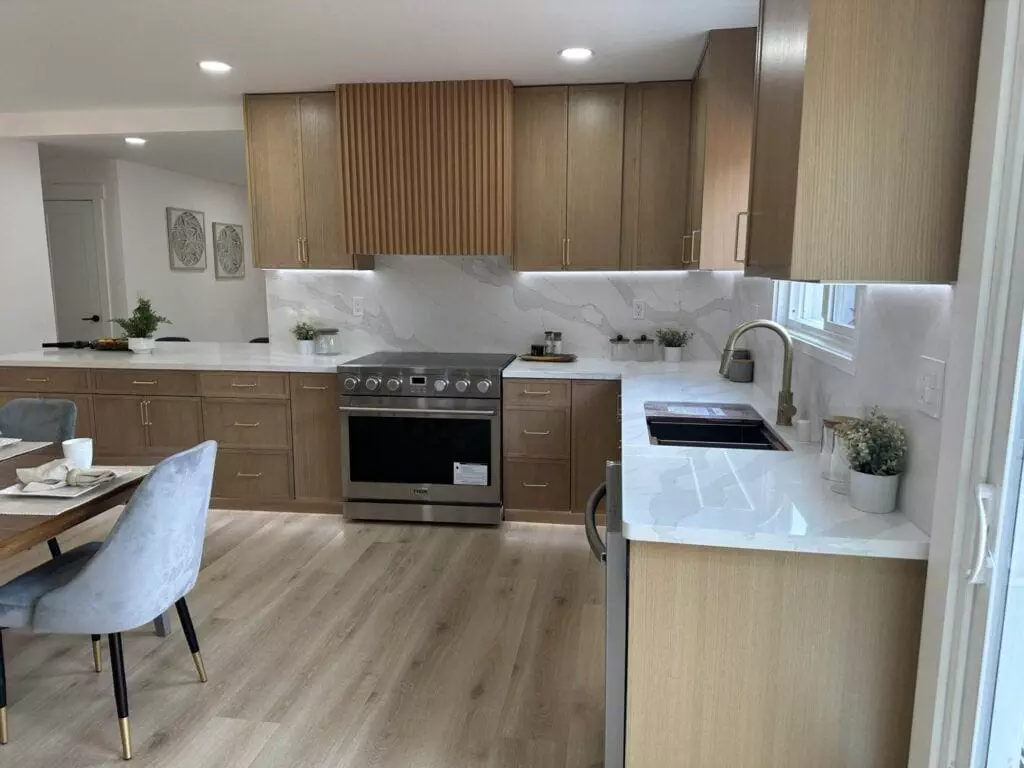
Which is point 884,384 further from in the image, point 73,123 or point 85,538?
point 73,123

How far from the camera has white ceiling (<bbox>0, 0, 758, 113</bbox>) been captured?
8.54 feet

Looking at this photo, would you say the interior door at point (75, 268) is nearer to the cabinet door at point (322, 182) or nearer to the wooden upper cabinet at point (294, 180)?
the wooden upper cabinet at point (294, 180)

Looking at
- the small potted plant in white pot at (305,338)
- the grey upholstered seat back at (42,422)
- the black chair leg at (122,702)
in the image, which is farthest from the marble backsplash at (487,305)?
the black chair leg at (122,702)

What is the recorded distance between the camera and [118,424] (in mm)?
4051

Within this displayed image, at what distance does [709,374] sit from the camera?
12.1ft

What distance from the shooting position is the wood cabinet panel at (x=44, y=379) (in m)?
4.03

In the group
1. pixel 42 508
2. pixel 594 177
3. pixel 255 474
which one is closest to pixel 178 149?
pixel 255 474

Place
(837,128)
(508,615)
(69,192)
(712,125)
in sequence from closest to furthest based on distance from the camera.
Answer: (837,128)
(508,615)
(712,125)
(69,192)

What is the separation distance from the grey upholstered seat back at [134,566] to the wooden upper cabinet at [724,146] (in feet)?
7.36

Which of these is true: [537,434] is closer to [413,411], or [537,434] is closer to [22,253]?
[413,411]

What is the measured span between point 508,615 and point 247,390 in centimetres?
205

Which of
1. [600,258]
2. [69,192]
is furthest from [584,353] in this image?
[69,192]

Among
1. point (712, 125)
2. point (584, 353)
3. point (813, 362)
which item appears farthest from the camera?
point (584, 353)

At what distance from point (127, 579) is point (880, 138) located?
7.08 feet
